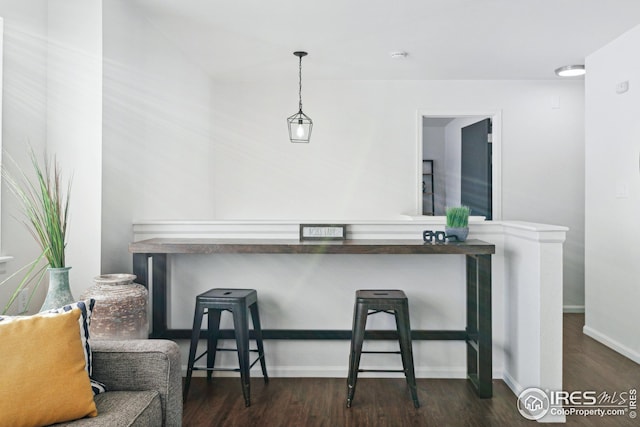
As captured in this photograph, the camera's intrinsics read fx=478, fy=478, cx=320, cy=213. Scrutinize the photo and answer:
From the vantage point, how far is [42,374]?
1502 millimetres

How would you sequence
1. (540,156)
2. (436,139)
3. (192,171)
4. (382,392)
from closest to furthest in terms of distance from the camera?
(382,392), (192,171), (540,156), (436,139)

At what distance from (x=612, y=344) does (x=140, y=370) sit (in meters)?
3.64

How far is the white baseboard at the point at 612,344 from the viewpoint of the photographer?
3.53 metres

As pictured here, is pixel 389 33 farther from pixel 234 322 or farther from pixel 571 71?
pixel 234 322

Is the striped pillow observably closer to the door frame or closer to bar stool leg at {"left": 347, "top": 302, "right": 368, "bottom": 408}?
bar stool leg at {"left": 347, "top": 302, "right": 368, "bottom": 408}

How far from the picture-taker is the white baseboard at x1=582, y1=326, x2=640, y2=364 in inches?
139

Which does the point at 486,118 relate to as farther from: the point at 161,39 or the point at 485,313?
the point at 161,39

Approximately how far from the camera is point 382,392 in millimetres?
2891

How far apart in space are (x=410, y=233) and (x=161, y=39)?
96.7 inches

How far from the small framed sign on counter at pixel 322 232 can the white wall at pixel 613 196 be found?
233 centimetres

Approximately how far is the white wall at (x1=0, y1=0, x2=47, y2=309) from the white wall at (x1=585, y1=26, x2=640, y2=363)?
13.2 feet

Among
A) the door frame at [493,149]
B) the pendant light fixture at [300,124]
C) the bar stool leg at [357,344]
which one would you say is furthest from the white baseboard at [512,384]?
the pendant light fixture at [300,124]

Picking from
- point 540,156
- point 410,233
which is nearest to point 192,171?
point 410,233

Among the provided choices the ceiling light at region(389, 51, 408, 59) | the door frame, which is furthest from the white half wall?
the door frame
